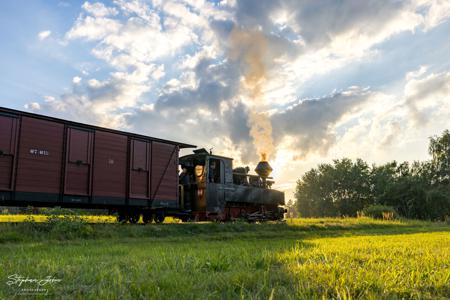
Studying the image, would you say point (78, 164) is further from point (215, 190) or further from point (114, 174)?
point (215, 190)

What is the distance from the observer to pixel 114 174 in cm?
1638

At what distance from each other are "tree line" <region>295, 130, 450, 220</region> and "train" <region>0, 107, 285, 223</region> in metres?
38.0

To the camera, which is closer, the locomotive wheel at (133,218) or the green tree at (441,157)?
the locomotive wheel at (133,218)

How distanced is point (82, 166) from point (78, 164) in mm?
200

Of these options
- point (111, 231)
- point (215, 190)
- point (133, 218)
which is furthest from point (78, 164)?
point (215, 190)

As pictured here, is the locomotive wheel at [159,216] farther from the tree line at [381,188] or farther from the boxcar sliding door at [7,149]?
the tree line at [381,188]

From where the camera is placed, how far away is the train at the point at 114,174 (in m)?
13.5

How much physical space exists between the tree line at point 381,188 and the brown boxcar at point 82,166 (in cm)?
4165

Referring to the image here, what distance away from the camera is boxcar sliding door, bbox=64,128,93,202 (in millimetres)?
14805

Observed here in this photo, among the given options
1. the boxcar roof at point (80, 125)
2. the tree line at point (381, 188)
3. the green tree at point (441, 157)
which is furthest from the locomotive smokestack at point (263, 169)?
the green tree at point (441, 157)

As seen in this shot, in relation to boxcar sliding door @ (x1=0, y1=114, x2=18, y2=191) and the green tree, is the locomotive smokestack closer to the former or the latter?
boxcar sliding door @ (x1=0, y1=114, x2=18, y2=191)

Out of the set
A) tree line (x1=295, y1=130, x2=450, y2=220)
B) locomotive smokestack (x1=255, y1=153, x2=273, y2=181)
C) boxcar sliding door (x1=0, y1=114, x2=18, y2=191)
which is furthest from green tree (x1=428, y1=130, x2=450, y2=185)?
boxcar sliding door (x1=0, y1=114, x2=18, y2=191)

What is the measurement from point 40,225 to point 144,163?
583cm

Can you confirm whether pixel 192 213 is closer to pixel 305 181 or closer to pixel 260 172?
pixel 260 172
